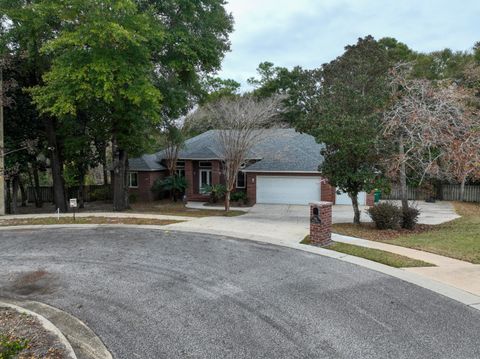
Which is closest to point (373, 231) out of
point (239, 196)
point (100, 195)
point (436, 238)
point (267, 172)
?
point (436, 238)

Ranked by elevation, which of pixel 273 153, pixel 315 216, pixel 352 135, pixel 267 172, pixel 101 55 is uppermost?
pixel 101 55

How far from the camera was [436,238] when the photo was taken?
12.1 metres

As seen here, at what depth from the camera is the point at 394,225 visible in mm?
14055


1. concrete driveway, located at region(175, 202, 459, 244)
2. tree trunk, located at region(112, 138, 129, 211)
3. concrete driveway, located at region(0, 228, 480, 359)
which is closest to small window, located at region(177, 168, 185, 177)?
tree trunk, located at region(112, 138, 129, 211)

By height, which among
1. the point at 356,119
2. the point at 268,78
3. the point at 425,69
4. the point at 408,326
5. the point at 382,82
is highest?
the point at 268,78

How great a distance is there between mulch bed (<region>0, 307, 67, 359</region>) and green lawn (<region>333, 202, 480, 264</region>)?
357 inches

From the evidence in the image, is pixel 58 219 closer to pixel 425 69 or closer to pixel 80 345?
pixel 80 345

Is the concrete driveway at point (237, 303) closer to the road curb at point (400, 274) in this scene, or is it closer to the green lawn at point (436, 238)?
the road curb at point (400, 274)

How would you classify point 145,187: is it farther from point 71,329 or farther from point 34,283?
point 71,329

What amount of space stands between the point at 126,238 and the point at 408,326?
8851 millimetres

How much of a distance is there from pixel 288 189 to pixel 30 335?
64.9ft

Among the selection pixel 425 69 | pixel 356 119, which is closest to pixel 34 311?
pixel 356 119

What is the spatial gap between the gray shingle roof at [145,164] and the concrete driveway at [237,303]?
17942 mm

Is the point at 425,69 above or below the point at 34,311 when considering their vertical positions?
above
